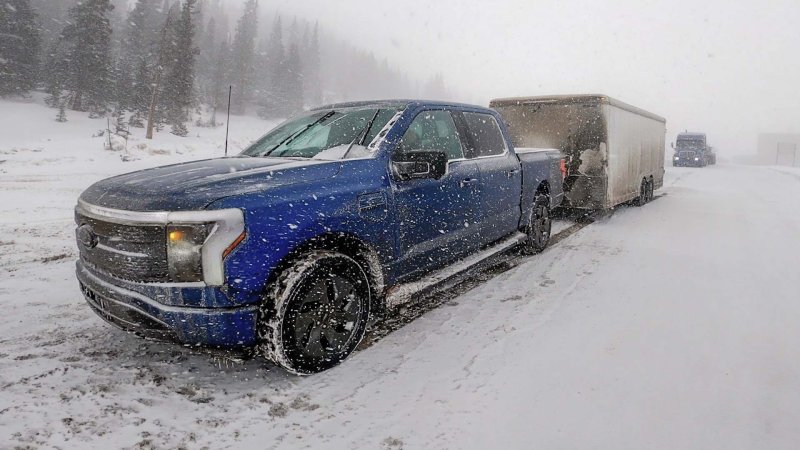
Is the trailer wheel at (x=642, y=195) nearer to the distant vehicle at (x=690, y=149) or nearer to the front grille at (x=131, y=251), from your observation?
the front grille at (x=131, y=251)

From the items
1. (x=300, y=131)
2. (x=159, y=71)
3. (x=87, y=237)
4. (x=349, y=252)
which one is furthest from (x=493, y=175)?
(x=159, y=71)

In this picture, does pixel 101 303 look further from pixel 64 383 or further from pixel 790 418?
pixel 790 418

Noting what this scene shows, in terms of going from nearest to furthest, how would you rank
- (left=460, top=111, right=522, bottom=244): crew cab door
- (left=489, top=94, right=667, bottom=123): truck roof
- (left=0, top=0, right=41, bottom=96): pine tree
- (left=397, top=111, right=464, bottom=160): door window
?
1. (left=397, top=111, right=464, bottom=160): door window
2. (left=460, top=111, right=522, bottom=244): crew cab door
3. (left=489, top=94, right=667, bottom=123): truck roof
4. (left=0, top=0, right=41, bottom=96): pine tree

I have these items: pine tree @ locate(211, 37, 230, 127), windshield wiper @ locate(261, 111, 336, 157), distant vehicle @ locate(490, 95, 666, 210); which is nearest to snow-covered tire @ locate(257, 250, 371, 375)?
windshield wiper @ locate(261, 111, 336, 157)

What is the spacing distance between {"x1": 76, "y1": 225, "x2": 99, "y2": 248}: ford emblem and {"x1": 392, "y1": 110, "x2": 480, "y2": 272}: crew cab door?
2.02m

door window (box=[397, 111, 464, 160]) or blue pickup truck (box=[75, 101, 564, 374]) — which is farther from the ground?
door window (box=[397, 111, 464, 160])

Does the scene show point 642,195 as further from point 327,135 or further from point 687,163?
point 687,163

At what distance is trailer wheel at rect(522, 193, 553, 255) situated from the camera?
6.06 m

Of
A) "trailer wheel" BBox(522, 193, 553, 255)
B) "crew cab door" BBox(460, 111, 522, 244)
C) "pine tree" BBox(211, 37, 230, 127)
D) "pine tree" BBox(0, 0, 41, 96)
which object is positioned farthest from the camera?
"pine tree" BBox(211, 37, 230, 127)

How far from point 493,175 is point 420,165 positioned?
1797 millimetres

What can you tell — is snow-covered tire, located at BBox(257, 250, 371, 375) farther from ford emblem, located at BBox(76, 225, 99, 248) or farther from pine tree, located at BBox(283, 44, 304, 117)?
pine tree, located at BBox(283, 44, 304, 117)

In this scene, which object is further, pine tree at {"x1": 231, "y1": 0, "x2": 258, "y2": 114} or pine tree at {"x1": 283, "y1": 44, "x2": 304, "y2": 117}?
pine tree at {"x1": 283, "y1": 44, "x2": 304, "y2": 117}

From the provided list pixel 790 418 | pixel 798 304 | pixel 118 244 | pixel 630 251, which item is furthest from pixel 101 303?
pixel 630 251

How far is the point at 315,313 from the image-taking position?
2.92m
